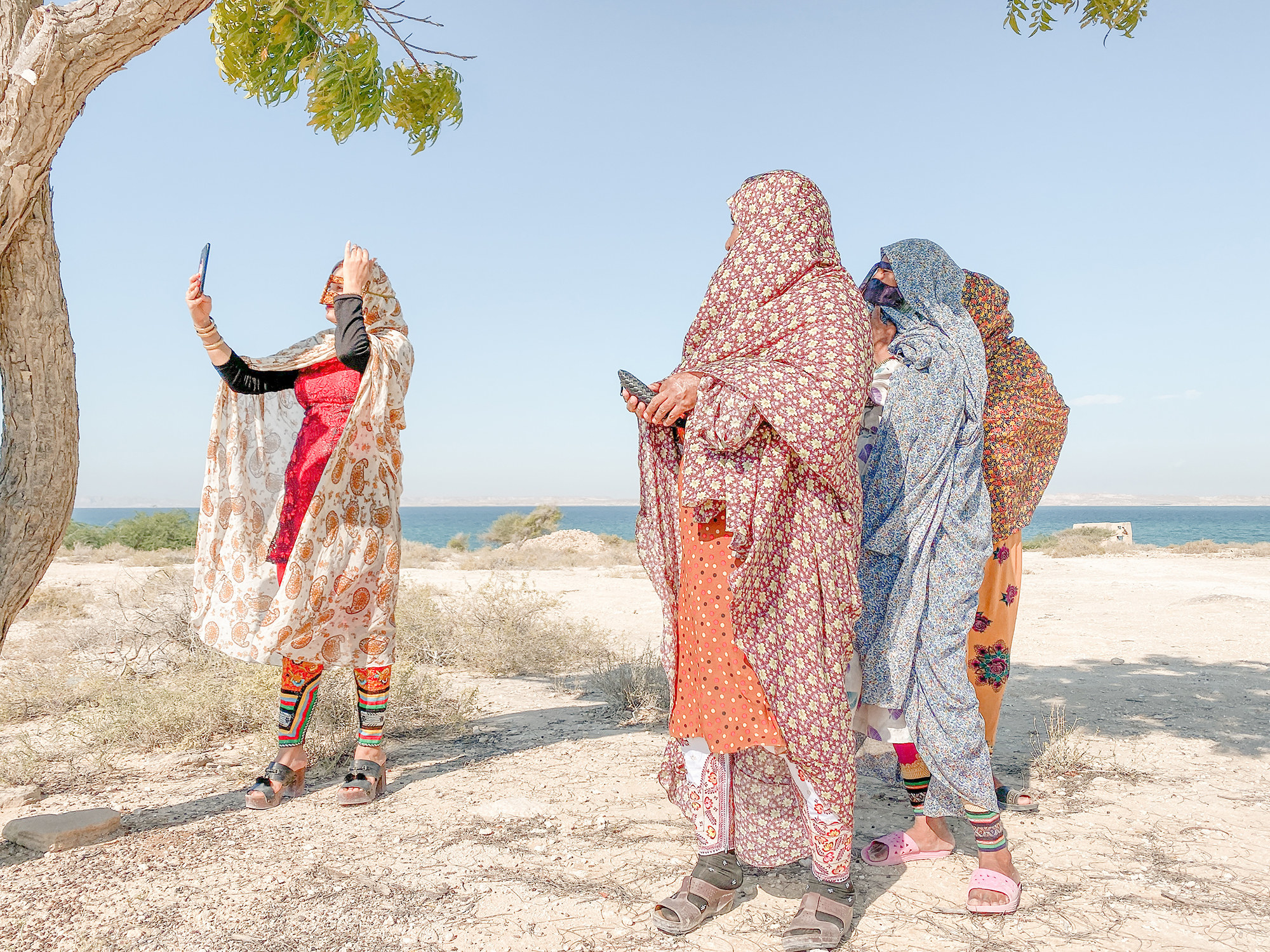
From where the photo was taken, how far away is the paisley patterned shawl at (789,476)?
222 cm

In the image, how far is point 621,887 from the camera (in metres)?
2.56

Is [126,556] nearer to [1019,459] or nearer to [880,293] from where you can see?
[880,293]

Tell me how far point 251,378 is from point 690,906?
9.06 feet

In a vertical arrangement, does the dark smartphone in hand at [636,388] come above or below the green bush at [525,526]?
above

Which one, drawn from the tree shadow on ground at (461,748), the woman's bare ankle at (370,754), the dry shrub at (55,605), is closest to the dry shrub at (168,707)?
the tree shadow on ground at (461,748)

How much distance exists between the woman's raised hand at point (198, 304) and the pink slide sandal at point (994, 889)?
353 cm

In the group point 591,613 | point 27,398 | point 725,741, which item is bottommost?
point 591,613

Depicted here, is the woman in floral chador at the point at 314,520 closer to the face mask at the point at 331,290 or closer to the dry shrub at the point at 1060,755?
the face mask at the point at 331,290

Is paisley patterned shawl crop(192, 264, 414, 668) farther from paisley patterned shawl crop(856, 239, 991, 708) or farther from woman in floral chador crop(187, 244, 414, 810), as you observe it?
paisley patterned shawl crop(856, 239, 991, 708)

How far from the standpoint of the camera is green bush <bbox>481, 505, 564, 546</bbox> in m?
27.8

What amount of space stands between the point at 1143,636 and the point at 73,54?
861 cm

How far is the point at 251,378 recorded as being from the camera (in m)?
3.47

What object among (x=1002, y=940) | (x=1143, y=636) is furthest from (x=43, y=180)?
(x=1143, y=636)

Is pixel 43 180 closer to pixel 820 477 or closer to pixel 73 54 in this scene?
pixel 73 54
